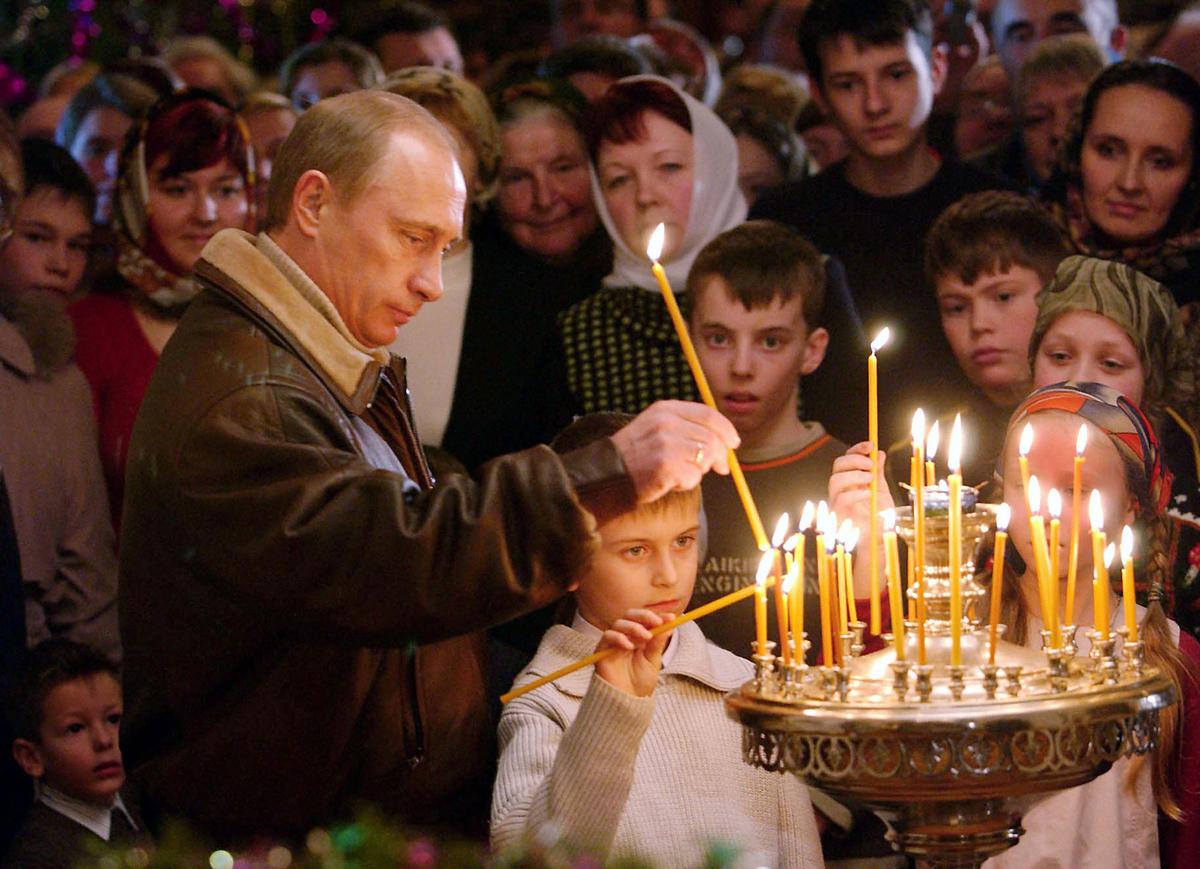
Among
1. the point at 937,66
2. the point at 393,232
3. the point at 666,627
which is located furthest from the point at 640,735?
the point at 937,66

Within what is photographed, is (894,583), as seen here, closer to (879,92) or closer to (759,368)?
(759,368)

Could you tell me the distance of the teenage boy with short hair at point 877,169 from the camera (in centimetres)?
513

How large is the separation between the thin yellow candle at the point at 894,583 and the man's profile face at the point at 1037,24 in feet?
13.1

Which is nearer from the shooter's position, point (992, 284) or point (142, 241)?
point (992, 284)

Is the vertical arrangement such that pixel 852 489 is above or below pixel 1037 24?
below

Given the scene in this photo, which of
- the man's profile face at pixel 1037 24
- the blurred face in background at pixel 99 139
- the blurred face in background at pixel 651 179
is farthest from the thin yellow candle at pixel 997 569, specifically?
the blurred face in background at pixel 99 139

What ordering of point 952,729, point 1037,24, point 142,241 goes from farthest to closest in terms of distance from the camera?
point 1037,24
point 142,241
point 952,729

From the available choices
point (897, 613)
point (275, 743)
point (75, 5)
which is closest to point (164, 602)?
point (275, 743)

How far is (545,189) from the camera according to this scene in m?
5.42

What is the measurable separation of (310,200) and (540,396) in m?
1.86

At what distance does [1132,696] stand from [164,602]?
1.60 m

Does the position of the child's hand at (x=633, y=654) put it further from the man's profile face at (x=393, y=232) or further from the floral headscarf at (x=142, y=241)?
the floral headscarf at (x=142, y=241)

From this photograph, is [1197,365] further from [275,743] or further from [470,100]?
[275,743]

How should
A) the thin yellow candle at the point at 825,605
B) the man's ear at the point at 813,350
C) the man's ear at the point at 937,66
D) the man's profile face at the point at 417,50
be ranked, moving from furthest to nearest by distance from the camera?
the man's profile face at the point at 417,50
the man's ear at the point at 937,66
the man's ear at the point at 813,350
the thin yellow candle at the point at 825,605
